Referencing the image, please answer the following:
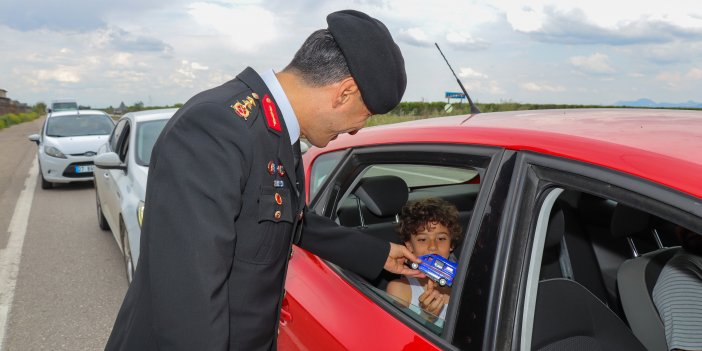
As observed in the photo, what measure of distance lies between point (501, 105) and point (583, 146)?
831 inches

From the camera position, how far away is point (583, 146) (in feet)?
4.39

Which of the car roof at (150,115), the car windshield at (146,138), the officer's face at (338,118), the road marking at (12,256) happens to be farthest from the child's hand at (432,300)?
the car roof at (150,115)

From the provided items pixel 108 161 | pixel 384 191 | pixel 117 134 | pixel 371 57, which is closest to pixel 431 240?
pixel 384 191

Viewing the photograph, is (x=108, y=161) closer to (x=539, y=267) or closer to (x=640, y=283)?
(x=640, y=283)

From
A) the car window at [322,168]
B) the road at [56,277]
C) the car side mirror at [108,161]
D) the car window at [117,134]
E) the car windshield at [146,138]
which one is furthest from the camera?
the car window at [117,134]

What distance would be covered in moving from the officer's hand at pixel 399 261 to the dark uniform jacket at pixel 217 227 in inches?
29.4

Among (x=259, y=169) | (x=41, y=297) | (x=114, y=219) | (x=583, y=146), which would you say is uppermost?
(x=583, y=146)

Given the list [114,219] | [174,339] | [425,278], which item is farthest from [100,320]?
[174,339]

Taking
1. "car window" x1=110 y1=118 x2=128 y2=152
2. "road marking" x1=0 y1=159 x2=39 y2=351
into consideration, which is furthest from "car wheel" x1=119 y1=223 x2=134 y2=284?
"car window" x1=110 y1=118 x2=128 y2=152

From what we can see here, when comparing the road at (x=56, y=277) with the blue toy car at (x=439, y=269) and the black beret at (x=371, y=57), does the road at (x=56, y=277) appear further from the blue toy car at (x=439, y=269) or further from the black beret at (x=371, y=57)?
the black beret at (x=371, y=57)

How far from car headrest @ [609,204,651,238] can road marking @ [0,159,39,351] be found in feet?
12.7

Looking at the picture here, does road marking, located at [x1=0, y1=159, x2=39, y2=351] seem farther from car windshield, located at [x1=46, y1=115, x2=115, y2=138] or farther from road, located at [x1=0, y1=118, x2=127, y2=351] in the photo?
car windshield, located at [x1=46, y1=115, x2=115, y2=138]

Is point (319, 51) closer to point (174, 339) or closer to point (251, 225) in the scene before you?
point (251, 225)

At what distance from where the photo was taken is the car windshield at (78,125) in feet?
35.8
